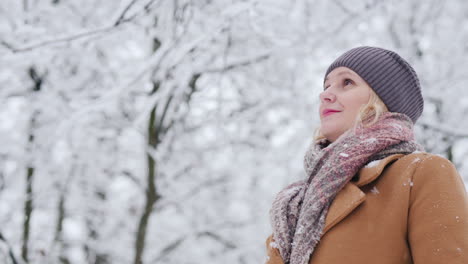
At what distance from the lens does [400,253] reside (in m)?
0.98

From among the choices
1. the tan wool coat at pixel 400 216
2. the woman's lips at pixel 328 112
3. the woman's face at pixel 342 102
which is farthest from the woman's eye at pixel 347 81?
the tan wool coat at pixel 400 216

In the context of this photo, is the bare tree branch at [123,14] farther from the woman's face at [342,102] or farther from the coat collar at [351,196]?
the coat collar at [351,196]

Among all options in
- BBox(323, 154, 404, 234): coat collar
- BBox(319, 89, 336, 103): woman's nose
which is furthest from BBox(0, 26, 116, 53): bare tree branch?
BBox(323, 154, 404, 234): coat collar

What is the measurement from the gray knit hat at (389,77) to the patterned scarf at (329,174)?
69 millimetres

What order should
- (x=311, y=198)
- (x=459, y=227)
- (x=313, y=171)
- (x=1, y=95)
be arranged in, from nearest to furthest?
(x=459, y=227) → (x=311, y=198) → (x=313, y=171) → (x=1, y=95)

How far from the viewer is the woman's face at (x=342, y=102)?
129cm

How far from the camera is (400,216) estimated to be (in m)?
0.99

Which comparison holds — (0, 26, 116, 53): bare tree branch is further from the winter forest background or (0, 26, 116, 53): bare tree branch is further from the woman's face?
the winter forest background

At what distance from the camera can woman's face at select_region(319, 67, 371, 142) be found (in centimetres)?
129

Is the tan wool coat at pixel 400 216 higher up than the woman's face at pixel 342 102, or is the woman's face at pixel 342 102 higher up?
the woman's face at pixel 342 102

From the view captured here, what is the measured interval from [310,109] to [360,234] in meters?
3.94

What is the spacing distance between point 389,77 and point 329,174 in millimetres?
420

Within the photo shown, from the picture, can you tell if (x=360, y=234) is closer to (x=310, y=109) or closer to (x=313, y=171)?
(x=313, y=171)

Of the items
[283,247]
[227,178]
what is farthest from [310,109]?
[283,247]
